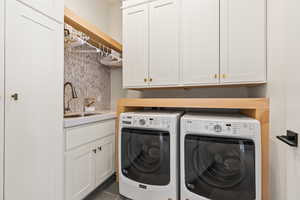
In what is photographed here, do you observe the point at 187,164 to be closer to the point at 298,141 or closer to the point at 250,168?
the point at 250,168

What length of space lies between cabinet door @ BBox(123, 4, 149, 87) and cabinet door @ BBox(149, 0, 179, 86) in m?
0.09

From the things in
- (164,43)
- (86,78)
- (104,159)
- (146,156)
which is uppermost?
(164,43)

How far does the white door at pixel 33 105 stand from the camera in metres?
0.98

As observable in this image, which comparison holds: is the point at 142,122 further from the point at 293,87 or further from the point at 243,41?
the point at 243,41

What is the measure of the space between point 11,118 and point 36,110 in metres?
0.17

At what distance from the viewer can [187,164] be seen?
1430 millimetres

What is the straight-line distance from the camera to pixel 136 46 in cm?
206

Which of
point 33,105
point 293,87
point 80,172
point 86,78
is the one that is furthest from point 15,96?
point 293,87

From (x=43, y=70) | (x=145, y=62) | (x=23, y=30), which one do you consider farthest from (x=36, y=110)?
(x=145, y=62)

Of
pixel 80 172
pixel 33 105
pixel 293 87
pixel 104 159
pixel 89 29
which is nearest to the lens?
pixel 293 87

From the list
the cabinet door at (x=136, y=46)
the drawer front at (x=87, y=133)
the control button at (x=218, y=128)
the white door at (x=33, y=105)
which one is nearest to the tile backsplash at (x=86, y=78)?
the drawer front at (x=87, y=133)

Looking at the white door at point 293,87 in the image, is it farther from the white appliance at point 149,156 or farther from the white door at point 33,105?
the white door at point 33,105

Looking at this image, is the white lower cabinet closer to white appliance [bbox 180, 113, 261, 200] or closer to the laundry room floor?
the laundry room floor

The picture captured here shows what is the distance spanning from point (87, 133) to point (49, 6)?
122 cm
